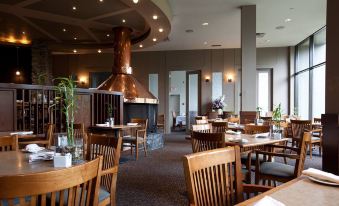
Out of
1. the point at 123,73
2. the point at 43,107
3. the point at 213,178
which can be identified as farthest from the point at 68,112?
the point at 123,73

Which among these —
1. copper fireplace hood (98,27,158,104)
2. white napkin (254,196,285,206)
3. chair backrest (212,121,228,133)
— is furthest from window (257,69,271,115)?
white napkin (254,196,285,206)

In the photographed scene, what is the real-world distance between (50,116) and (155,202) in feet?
9.30

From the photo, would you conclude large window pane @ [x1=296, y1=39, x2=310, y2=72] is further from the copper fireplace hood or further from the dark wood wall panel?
the dark wood wall panel

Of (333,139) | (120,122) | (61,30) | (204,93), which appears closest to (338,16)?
(333,139)

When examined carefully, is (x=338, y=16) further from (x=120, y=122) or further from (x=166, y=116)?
(x=166, y=116)

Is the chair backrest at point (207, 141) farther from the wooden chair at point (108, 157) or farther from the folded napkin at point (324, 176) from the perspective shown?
the folded napkin at point (324, 176)

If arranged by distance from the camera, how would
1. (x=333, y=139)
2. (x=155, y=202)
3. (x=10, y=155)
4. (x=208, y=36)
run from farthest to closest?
(x=208, y=36)
(x=155, y=202)
(x=333, y=139)
(x=10, y=155)

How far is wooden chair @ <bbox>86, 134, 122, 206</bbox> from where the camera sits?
7.16ft

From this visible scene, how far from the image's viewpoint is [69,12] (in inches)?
284

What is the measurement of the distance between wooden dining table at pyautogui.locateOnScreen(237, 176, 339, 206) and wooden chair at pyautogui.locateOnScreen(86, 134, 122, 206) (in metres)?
1.32

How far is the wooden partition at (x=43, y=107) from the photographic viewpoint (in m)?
4.35

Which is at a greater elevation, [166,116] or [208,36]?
[208,36]

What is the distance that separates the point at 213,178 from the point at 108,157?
118 centimetres

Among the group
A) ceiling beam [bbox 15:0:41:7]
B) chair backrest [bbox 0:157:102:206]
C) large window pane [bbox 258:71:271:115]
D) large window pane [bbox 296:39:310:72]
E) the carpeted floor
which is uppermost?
ceiling beam [bbox 15:0:41:7]
